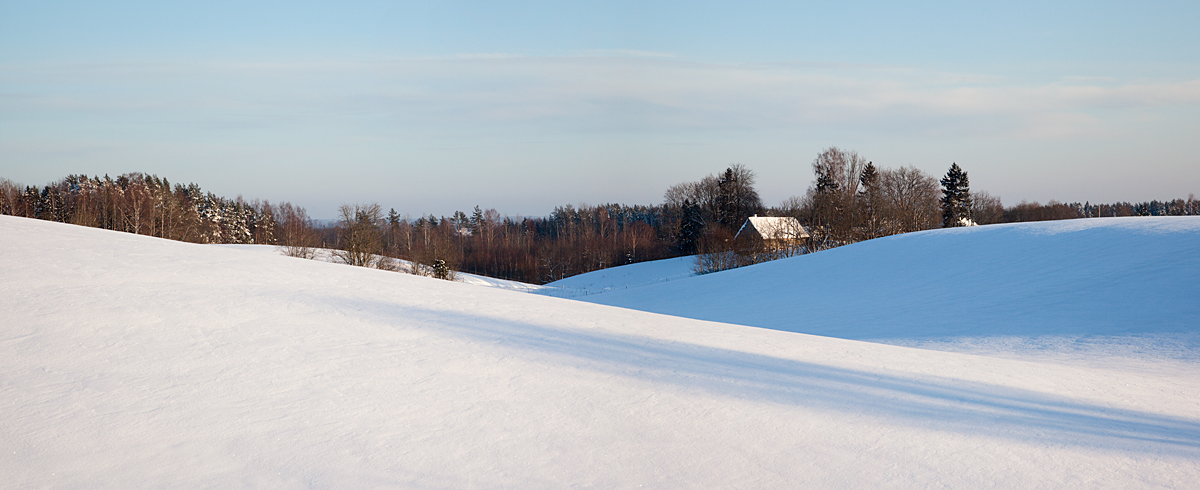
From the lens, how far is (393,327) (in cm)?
860

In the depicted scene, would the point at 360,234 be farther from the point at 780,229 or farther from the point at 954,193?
the point at 954,193

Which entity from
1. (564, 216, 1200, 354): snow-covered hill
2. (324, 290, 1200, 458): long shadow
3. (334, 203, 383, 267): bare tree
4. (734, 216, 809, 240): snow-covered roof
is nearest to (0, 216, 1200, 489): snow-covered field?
(324, 290, 1200, 458): long shadow

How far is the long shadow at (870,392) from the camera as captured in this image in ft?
17.7

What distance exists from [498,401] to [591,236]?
70480 millimetres

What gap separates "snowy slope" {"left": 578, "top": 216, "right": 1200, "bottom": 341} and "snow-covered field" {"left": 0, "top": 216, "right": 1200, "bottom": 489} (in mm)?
3140

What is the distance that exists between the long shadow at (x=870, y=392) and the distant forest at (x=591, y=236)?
3403cm

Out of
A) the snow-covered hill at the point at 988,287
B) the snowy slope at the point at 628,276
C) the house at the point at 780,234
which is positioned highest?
the house at the point at 780,234

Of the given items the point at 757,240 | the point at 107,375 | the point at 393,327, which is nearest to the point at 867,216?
the point at 757,240

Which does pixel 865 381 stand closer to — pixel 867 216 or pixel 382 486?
pixel 382 486

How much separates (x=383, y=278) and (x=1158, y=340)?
51.2 ft

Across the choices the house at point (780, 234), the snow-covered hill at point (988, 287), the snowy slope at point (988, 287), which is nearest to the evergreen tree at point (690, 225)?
the house at point (780, 234)

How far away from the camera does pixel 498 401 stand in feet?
18.9

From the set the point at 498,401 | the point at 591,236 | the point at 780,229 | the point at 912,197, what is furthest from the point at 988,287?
the point at 591,236

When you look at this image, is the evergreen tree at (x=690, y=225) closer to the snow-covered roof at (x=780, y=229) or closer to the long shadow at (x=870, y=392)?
the snow-covered roof at (x=780, y=229)
